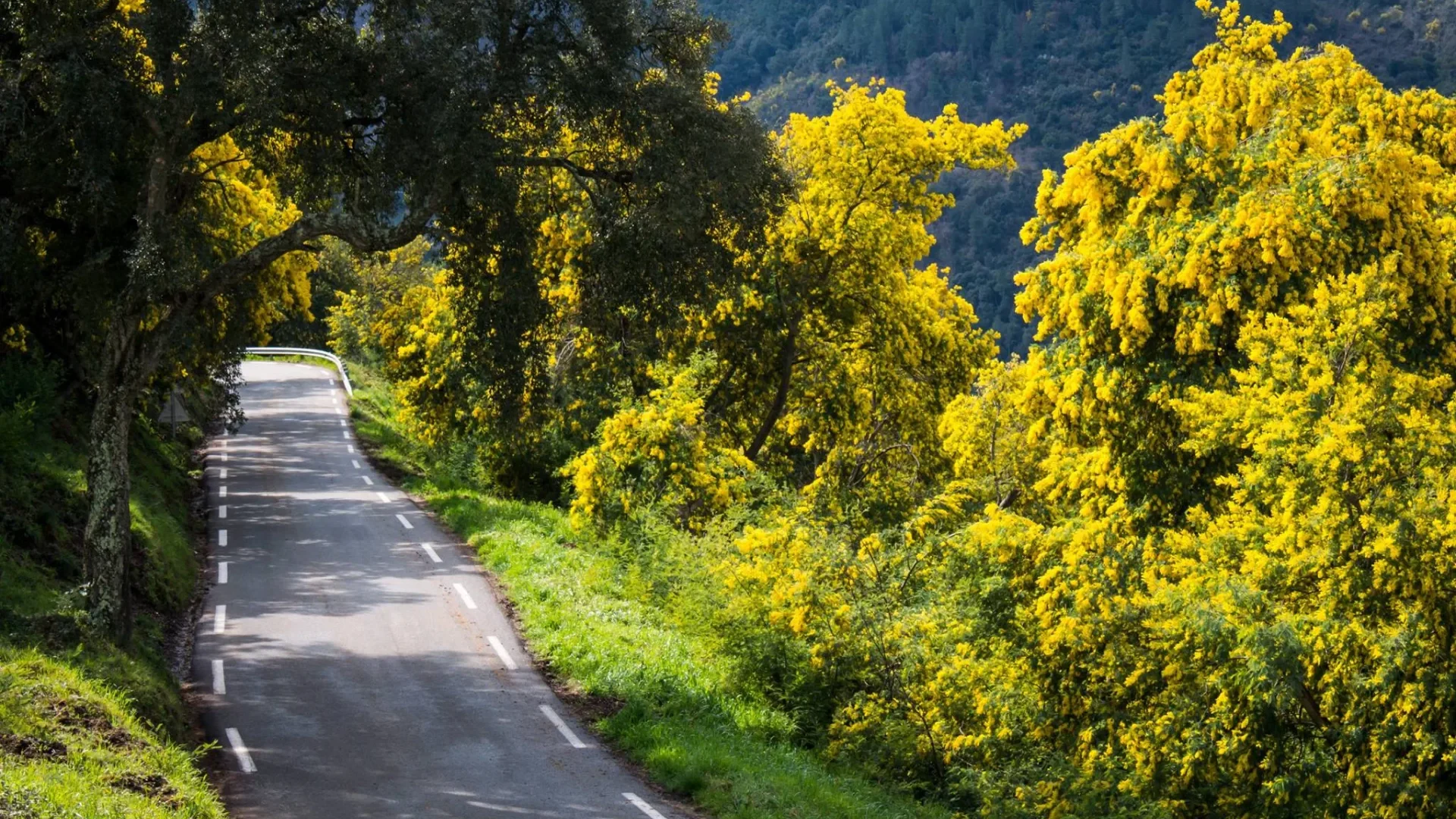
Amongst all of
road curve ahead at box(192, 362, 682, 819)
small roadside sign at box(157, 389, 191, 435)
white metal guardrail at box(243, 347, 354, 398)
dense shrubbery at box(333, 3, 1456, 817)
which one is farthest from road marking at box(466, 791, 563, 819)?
white metal guardrail at box(243, 347, 354, 398)

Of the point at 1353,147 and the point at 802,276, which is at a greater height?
the point at 1353,147

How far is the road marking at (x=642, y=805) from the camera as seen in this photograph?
11539 mm

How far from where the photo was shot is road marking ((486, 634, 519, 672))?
16.3 meters

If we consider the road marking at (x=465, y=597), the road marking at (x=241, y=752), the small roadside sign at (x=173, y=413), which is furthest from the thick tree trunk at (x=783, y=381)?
the road marking at (x=241, y=752)

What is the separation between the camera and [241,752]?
12.9 m

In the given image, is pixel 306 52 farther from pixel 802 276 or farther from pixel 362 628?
pixel 802 276

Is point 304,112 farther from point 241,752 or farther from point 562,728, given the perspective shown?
point 562,728

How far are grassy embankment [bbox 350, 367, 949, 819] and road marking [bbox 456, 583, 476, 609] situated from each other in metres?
0.57

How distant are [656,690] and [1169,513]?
6.12 meters

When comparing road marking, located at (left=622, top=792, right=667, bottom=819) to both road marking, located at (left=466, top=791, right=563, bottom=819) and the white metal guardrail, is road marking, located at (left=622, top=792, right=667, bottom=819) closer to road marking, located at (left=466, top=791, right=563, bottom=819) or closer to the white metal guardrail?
road marking, located at (left=466, top=791, right=563, bottom=819)

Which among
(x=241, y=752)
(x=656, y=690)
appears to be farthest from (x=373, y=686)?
(x=656, y=690)

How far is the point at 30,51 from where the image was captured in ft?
44.4

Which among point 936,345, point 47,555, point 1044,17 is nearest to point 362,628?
point 47,555

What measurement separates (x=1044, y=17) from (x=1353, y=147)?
127 metres
